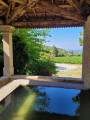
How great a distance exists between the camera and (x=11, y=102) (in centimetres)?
249

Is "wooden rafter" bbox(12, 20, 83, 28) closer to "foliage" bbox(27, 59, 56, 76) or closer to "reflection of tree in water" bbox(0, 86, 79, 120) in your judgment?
"foliage" bbox(27, 59, 56, 76)

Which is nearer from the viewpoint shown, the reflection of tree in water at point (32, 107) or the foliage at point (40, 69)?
the reflection of tree in water at point (32, 107)

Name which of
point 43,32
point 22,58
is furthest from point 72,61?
point 22,58

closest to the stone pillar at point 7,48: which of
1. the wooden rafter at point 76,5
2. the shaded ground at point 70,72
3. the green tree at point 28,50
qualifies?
the green tree at point 28,50

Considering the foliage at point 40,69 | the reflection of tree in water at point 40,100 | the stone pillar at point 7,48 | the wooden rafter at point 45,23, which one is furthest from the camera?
the foliage at point 40,69

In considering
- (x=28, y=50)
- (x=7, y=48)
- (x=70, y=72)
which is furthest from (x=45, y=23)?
(x=70, y=72)

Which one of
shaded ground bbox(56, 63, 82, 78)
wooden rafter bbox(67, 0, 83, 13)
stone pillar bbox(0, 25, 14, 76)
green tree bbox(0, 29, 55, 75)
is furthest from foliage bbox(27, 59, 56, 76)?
wooden rafter bbox(67, 0, 83, 13)

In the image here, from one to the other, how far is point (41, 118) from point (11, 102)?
35.9 inches

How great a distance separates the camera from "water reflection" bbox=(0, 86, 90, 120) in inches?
78.5

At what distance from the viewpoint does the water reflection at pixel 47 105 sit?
1995 mm

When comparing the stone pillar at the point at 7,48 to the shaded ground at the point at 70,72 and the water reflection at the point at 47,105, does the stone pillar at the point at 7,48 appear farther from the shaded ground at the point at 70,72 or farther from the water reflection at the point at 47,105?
the shaded ground at the point at 70,72

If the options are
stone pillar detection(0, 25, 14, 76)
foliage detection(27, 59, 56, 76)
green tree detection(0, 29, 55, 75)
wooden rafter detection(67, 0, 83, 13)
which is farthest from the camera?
foliage detection(27, 59, 56, 76)

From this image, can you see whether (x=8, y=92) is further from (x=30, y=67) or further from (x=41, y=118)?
(x=30, y=67)

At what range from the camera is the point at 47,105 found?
2.41 m
